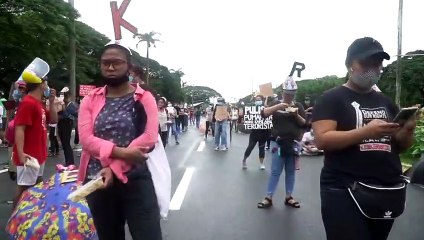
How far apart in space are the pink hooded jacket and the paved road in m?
2.54

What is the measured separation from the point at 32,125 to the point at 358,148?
3.06m

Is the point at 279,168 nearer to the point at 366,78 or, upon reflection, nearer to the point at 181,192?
the point at 181,192

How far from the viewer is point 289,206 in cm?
677

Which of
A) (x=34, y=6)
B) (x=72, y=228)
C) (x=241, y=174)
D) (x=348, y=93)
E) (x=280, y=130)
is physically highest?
(x=34, y=6)

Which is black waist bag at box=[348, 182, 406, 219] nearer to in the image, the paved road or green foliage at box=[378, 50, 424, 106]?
the paved road

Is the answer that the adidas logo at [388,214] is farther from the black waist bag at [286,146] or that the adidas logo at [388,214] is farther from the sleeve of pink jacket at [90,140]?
the black waist bag at [286,146]

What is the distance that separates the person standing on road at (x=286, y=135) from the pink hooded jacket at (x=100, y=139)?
12.5 feet

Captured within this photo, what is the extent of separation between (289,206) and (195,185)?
2307mm

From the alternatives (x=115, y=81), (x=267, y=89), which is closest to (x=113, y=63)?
(x=115, y=81)

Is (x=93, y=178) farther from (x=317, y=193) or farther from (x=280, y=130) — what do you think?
(x=317, y=193)

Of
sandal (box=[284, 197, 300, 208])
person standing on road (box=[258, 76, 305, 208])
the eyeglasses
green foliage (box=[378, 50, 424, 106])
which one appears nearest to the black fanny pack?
person standing on road (box=[258, 76, 305, 208])

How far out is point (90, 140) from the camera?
2.83m

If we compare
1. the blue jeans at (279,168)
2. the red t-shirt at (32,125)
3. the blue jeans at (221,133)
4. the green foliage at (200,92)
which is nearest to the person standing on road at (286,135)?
the blue jeans at (279,168)

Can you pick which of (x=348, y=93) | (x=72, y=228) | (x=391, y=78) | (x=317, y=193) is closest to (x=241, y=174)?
(x=317, y=193)
